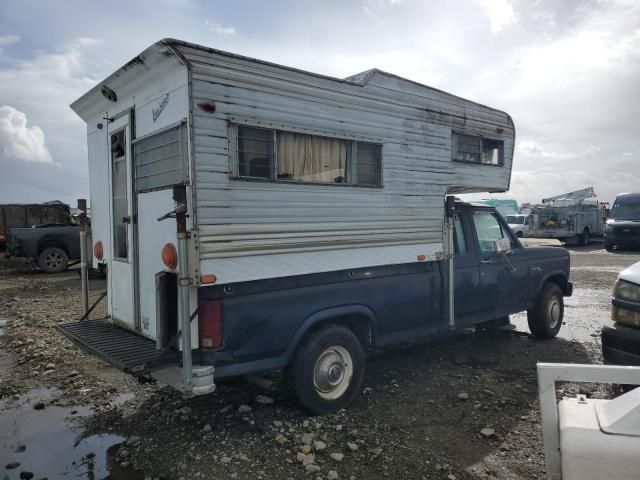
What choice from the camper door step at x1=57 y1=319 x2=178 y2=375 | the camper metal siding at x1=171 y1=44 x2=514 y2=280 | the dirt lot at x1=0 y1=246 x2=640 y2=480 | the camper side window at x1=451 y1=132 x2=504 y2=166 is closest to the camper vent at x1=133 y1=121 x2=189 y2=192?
the camper metal siding at x1=171 y1=44 x2=514 y2=280

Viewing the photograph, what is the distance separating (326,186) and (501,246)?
268cm

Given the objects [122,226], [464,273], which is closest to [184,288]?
[122,226]

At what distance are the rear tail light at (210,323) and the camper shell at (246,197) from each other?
1cm

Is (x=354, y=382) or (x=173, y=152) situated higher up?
(x=173, y=152)

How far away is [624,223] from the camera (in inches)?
754

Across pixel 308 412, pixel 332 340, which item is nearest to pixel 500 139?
pixel 332 340

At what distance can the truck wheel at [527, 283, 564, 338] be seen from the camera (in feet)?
21.0

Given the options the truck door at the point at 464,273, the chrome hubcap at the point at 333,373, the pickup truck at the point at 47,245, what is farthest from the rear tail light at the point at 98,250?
the pickup truck at the point at 47,245

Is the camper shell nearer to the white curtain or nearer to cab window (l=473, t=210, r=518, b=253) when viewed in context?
the white curtain

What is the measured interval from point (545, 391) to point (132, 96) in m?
3.84

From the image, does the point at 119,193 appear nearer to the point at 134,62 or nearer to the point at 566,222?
the point at 134,62

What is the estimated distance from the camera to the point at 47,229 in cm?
1369

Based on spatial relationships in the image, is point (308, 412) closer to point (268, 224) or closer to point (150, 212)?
point (268, 224)

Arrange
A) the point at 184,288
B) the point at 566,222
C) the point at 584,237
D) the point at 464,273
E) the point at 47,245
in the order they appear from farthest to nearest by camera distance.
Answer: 1. the point at 584,237
2. the point at 566,222
3. the point at 47,245
4. the point at 464,273
5. the point at 184,288
